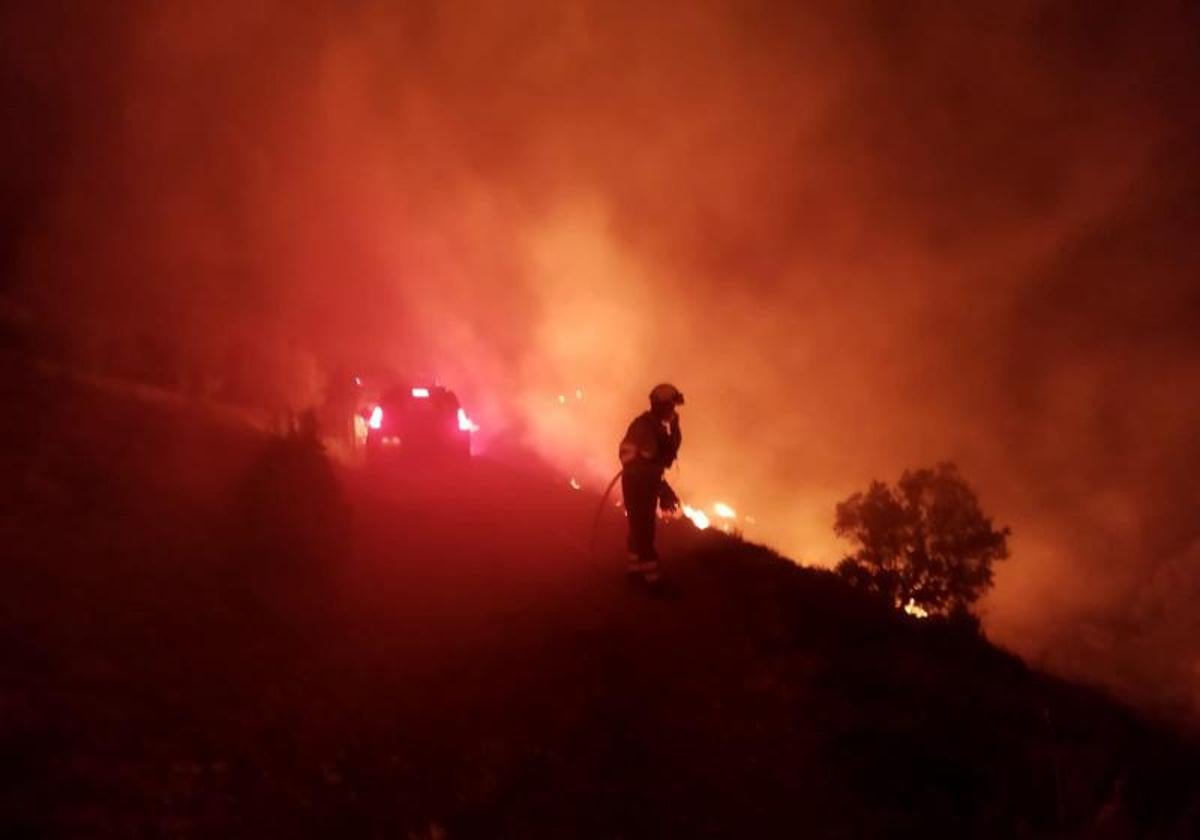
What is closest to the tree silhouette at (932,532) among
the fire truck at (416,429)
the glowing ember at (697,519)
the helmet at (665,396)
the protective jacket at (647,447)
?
the glowing ember at (697,519)

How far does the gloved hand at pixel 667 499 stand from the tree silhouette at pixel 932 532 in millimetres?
27024

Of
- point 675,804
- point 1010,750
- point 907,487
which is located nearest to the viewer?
point 675,804

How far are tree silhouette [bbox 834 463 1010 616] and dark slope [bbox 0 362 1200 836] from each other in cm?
2807

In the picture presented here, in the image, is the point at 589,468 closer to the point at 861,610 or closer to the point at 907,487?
the point at 907,487

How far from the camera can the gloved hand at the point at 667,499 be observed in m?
9.70

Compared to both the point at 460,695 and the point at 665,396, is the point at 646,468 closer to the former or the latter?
the point at 665,396

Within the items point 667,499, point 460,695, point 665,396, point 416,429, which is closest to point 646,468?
point 667,499

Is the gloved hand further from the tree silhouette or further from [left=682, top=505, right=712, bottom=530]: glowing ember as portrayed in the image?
the tree silhouette

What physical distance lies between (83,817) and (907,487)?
38165mm

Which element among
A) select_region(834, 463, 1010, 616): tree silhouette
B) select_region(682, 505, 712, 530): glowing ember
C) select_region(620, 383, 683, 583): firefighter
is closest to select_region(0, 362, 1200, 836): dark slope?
select_region(620, 383, 683, 583): firefighter

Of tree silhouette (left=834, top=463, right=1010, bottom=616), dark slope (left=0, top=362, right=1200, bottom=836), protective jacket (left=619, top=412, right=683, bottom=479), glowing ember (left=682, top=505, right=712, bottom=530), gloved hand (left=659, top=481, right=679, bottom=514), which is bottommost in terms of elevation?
dark slope (left=0, top=362, right=1200, bottom=836)

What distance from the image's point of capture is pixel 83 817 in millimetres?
4598

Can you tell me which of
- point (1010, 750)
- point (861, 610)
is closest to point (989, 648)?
point (861, 610)

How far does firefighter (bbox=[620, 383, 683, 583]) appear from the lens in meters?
9.31
